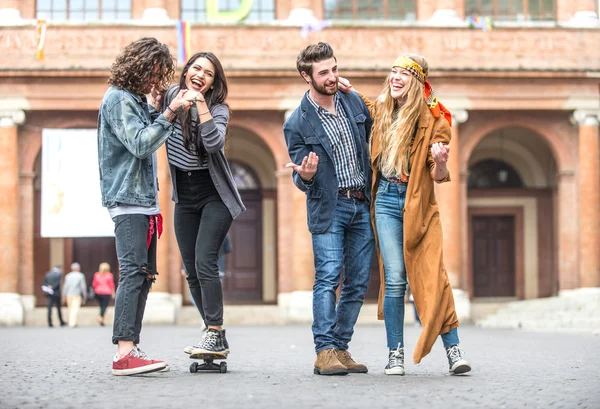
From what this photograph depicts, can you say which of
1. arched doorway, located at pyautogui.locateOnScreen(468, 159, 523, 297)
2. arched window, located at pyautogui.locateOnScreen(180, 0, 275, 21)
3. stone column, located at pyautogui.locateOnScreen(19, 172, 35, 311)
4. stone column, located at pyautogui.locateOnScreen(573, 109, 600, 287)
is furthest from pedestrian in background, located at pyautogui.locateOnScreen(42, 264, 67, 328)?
stone column, located at pyautogui.locateOnScreen(573, 109, 600, 287)

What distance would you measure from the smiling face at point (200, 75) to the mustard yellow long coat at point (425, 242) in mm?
1192

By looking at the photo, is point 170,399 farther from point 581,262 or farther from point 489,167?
point 489,167

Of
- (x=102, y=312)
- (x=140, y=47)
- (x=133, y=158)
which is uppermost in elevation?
(x=140, y=47)

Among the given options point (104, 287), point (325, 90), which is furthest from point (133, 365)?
point (104, 287)

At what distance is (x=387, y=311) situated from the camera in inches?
288

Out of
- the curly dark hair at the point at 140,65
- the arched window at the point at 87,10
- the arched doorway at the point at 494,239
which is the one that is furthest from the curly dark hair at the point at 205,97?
the arched doorway at the point at 494,239

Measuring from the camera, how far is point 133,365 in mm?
6809

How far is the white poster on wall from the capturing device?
80.2 ft

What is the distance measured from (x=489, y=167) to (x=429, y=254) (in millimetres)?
24733

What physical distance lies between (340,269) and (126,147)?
5.16 feet

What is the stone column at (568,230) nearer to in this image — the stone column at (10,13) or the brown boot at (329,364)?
the stone column at (10,13)

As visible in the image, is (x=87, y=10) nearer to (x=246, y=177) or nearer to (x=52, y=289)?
(x=246, y=177)

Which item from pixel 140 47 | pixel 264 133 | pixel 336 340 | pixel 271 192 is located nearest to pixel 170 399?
pixel 336 340

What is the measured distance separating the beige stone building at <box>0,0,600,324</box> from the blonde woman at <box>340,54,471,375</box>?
62.2 ft
